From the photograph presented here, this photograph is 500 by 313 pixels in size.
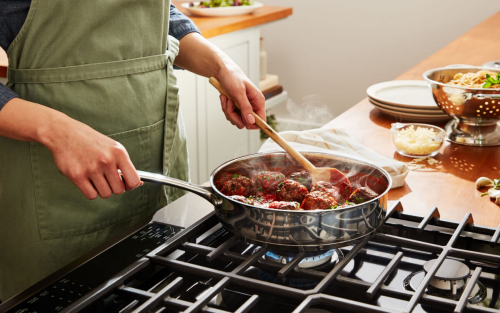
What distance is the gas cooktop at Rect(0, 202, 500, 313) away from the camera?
647 millimetres

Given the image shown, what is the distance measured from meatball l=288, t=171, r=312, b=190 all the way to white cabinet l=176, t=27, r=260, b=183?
1.45m

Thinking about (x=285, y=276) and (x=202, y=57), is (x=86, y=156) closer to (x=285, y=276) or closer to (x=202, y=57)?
(x=285, y=276)

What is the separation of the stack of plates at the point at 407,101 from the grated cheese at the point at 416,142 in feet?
0.66

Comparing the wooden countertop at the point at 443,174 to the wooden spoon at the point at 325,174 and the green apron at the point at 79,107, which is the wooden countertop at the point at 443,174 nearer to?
the wooden spoon at the point at 325,174

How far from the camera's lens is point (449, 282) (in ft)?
2.37

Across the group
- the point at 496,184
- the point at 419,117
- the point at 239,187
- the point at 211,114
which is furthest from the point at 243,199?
the point at 211,114

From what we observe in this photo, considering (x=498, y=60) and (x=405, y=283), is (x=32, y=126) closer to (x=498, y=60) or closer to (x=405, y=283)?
(x=405, y=283)

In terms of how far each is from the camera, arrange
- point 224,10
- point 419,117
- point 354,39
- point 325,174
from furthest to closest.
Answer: point 354,39 → point 224,10 → point 419,117 → point 325,174

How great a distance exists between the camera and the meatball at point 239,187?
2.78ft

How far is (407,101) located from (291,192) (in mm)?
911

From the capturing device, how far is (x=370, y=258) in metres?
0.80

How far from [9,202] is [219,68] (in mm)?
521

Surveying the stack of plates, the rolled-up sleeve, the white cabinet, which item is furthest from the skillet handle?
the white cabinet

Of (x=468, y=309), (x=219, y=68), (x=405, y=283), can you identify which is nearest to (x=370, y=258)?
(x=405, y=283)
